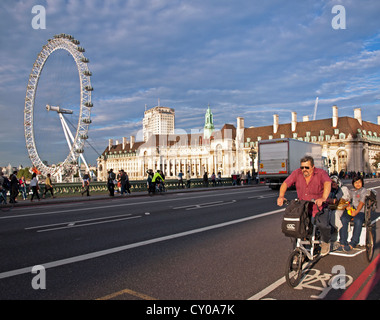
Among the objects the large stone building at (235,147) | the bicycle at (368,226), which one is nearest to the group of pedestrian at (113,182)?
the bicycle at (368,226)

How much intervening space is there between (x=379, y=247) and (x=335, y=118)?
354 feet

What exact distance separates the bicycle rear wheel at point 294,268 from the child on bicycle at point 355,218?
7.68ft

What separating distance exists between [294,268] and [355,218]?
276 cm

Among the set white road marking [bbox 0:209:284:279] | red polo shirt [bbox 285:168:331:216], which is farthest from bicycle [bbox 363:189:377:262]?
white road marking [bbox 0:209:284:279]

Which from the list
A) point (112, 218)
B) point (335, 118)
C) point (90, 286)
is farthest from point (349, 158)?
point (90, 286)

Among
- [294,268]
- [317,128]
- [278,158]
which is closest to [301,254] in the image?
[294,268]

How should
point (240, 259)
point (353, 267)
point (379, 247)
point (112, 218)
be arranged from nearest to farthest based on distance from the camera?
point (353, 267)
point (240, 259)
point (379, 247)
point (112, 218)

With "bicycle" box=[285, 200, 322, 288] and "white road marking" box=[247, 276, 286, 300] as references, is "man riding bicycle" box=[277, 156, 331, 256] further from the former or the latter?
"white road marking" box=[247, 276, 286, 300]

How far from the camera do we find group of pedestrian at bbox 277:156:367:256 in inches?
249

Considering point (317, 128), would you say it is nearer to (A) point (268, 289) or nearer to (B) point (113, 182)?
(B) point (113, 182)

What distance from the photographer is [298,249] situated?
5.70m

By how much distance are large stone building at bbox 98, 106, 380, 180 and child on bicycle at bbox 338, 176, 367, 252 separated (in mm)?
57755

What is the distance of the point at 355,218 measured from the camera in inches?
296

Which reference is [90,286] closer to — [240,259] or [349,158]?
[240,259]
